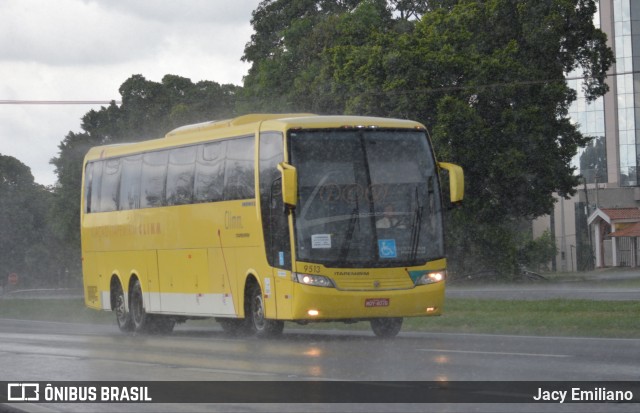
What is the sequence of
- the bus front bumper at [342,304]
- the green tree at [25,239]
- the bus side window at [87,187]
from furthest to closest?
the green tree at [25,239], the bus side window at [87,187], the bus front bumper at [342,304]

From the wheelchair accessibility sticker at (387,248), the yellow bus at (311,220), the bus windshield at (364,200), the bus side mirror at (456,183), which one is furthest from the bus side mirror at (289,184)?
the bus side mirror at (456,183)

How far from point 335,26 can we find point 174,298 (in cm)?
3988

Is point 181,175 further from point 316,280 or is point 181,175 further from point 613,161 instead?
point 613,161

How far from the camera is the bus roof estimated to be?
22.1 metres

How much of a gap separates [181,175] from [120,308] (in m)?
4.73

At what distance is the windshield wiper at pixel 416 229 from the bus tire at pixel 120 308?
9.13m

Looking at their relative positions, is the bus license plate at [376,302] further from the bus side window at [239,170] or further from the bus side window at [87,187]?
the bus side window at [87,187]

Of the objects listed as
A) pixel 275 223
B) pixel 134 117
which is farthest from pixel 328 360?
pixel 134 117

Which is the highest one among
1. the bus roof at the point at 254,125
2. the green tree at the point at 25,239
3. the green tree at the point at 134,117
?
the green tree at the point at 134,117

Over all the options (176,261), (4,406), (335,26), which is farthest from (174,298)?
(335,26)

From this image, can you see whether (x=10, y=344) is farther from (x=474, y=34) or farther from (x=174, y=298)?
(x=474, y=34)

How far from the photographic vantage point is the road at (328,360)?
1366 cm

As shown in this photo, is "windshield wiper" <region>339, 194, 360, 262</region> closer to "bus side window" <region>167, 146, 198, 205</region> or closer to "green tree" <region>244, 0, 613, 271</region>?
"bus side window" <region>167, 146, 198, 205</region>

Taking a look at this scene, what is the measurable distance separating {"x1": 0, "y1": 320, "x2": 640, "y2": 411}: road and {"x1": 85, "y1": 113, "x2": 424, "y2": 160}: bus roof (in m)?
3.70
